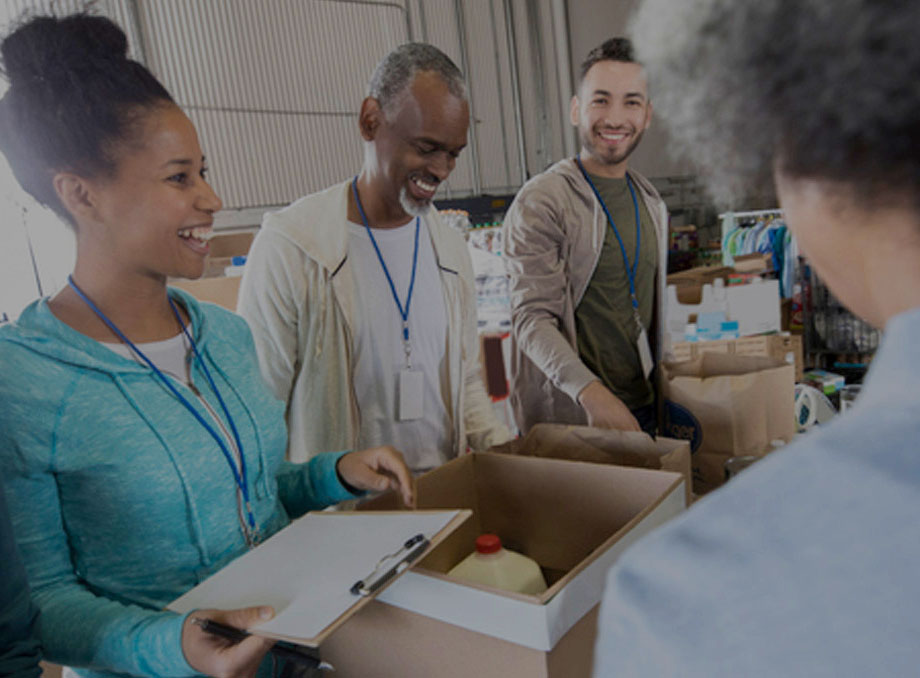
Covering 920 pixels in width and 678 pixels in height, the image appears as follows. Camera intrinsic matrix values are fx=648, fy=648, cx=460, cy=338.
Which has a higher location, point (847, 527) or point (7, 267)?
point (7, 267)

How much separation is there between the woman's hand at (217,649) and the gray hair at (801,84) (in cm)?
59

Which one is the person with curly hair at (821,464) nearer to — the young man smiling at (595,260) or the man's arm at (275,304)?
the man's arm at (275,304)

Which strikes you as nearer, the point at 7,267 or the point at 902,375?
the point at 902,375

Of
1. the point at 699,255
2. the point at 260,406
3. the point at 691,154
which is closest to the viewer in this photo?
the point at 691,154

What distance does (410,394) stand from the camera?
1417 mm

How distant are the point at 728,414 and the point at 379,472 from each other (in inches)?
29.3

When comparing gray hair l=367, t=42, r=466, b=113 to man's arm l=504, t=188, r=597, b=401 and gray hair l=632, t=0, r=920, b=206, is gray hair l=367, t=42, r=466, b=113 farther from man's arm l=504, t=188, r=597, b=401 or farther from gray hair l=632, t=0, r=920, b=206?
gray hair l=632, t=0, r=920, b=206

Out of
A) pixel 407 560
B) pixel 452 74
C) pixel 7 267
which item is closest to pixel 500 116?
pixel 7 267

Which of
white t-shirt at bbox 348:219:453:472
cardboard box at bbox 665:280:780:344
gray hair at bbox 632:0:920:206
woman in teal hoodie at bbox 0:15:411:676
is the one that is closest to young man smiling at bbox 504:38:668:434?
white t-shirt at bbox 348:219:453:472

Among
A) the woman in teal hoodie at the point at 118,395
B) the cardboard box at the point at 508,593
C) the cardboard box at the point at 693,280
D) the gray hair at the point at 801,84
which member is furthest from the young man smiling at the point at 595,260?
the cardboard box at the point at 693,280

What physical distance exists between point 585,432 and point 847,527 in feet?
3.03

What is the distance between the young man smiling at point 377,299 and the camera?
138 centimetres

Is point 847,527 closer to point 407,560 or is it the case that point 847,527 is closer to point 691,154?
point 691,154

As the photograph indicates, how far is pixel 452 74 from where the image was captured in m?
1.42
